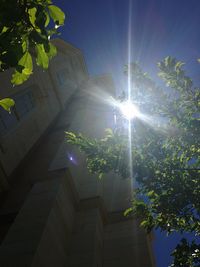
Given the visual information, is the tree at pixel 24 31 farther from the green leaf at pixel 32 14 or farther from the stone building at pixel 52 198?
the stone building at pixel 52 198

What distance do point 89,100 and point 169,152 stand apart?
2039cm

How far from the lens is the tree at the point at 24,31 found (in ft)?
7.52

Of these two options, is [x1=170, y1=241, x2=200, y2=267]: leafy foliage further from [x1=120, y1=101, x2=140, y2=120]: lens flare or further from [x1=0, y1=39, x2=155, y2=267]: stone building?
[x1=120, y1=101, x2=140, y2=120]: lens flare

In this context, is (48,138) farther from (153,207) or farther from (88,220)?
(153,207)

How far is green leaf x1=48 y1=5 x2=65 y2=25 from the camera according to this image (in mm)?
2398

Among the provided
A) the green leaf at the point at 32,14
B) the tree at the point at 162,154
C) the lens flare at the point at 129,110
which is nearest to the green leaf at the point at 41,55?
the green leaf at the point at 32,14

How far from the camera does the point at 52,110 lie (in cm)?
1973

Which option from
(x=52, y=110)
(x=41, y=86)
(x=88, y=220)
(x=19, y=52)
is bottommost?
(x=88, y=220)

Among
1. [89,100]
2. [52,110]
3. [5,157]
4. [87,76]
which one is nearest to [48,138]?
[52,110]

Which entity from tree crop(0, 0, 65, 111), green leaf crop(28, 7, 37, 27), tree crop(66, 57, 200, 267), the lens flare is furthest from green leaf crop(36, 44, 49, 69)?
the lens flare

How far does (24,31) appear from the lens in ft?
8.36

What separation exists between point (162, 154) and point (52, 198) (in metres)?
3.65

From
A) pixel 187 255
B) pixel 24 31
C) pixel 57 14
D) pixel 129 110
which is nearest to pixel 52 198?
pixel 129 110

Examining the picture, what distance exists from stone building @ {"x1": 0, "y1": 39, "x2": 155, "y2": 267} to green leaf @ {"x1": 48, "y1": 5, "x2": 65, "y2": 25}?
5144 millimetres
